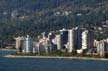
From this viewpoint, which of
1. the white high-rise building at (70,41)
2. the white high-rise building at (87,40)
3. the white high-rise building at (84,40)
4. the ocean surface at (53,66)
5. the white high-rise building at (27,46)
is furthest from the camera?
the white high-rise building at (27,46)

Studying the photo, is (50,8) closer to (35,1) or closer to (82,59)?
(35,1)

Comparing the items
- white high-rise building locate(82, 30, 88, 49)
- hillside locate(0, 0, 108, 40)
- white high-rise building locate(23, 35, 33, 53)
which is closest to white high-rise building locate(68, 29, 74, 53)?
white high-rise building locate(82, 30, 88, 49)

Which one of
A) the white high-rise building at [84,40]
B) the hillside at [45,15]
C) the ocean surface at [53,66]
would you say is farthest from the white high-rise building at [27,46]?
the hillside at [45,15]

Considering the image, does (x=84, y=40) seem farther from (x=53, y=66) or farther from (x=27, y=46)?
(x=53, y=66)

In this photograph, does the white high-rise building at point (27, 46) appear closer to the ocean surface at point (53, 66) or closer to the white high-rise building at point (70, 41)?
the white high-rise building at point (70, 41)

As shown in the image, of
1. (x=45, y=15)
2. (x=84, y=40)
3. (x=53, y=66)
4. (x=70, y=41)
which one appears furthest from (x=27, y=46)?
(x=45, y=15)

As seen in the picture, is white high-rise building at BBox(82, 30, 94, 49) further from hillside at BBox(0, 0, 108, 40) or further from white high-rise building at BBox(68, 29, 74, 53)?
hillside at BBox(0, 0, 108, 40)

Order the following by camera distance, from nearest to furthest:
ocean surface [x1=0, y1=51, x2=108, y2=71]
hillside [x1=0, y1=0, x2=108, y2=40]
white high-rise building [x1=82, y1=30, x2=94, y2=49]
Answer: ocean surface [x1=0, y1=51, x2=108, y2=71] < white high-rise building [x1=82, y1=30, x2=94, y2=49] < hillside [x1=0, y1=0, x2=108, y2=40]

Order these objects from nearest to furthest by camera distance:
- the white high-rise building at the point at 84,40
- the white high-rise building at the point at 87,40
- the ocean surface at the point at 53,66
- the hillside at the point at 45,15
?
the ocean surface at the point at 53,66 → the white high-rise building at the point at 87,40 → the white high-rise building at the point at 84,40 → the hillside at the point at 45,15

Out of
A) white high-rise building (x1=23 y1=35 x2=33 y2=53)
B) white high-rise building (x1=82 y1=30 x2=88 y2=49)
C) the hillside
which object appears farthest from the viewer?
the hillside
